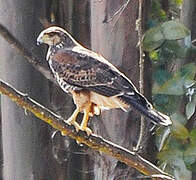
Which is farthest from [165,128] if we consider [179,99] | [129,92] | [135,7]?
[129,92]

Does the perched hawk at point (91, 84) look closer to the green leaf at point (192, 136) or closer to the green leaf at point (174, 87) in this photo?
the green leaf at point (174, 87)

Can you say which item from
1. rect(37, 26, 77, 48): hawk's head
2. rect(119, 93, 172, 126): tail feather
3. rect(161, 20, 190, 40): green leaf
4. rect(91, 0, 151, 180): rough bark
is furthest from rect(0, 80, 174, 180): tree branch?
rect(91, 0, 151, 180): rough bark

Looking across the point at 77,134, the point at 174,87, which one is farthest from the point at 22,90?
the point at 77,134

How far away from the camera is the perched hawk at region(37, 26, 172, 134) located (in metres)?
2.03

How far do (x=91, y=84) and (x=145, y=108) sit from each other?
0.22 m

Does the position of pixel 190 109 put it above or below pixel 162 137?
above

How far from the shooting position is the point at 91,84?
2.12m

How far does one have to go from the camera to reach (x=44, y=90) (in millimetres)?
2850

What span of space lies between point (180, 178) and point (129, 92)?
0.48 m

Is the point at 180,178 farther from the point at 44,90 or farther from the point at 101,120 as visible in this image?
the point at 44,90

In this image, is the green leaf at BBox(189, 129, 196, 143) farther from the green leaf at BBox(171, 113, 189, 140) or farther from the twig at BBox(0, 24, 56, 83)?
the twig at BBox(0, 24, 56, 83)

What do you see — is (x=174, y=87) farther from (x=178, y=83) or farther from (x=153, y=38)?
(x=153, y=38)

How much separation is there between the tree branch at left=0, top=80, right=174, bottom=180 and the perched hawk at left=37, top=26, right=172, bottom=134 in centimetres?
11

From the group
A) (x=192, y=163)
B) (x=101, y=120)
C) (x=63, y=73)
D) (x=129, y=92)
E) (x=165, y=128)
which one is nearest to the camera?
(x=129, y=92)
